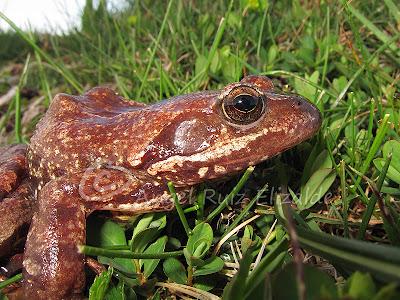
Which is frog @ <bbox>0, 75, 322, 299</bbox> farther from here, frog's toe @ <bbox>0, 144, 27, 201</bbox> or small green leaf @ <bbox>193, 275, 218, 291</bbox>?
small green leaf @ <bbox>193, 275, 218, 291</bbox>

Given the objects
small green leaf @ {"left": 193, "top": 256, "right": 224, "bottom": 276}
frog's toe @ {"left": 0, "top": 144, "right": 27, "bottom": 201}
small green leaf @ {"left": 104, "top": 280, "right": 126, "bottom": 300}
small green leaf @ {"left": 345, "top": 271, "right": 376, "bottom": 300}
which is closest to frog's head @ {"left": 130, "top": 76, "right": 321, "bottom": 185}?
small green leaf @ {"left": 193, "top": 256, "right": 224, "bottom": 276}

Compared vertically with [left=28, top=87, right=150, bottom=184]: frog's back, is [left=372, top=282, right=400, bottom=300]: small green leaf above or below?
below

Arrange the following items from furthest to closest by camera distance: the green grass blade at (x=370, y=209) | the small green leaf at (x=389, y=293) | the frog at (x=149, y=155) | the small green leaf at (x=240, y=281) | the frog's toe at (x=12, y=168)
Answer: the frog's toe at (x=12, y=168)
the frog at (x=149, y=155)
the green grass blade at (x=370, y=209)
the small green leaf at (x=240, y=281)
the small green leaf at (x=389, y=293)

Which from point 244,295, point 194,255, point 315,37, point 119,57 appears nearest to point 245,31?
point 315,37

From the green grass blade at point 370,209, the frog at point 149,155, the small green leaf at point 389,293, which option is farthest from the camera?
the frog at point 149,155

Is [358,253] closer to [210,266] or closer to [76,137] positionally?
[210,266]

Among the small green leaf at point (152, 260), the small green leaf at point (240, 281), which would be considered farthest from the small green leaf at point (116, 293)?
the small green leaf at point (240, 281)

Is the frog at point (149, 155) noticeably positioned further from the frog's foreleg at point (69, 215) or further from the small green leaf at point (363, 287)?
the small green leaf at point (363, 287)

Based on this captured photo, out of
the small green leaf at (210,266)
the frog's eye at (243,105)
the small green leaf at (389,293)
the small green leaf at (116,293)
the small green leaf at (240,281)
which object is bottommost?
the small green leaf at (210,266)

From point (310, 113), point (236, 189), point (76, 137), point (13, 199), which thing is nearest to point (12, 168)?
point (13, 199)
